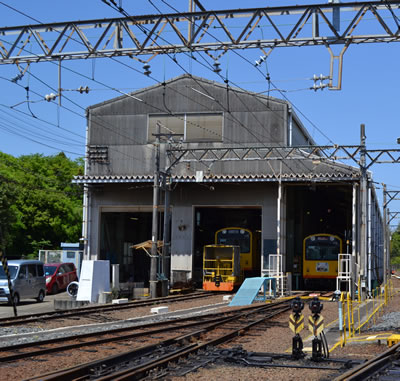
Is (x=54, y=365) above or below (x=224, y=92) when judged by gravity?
below

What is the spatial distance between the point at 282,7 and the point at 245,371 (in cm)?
853

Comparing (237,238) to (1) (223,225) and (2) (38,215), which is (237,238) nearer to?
(1) (223,225)

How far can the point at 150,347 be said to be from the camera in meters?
10.8

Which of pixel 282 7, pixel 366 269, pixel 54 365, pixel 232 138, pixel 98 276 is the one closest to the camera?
pixel 54 365

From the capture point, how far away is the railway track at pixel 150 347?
333 inches

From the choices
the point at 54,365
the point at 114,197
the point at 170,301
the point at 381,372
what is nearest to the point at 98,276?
the point at 170,301

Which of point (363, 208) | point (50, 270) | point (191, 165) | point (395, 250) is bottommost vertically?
point (50, 270)

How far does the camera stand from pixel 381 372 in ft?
29.4

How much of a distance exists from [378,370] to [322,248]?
25733 mm

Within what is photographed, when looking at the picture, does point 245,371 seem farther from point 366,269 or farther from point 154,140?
point 154,140

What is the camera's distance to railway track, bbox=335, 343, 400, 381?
8.30 m

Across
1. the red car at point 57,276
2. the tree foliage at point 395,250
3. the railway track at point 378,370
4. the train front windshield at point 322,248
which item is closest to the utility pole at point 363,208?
the train front windshield at point 322,248

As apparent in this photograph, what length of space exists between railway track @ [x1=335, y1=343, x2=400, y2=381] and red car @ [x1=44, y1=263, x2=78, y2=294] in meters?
23.0

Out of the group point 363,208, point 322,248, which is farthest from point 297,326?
point 322,248
